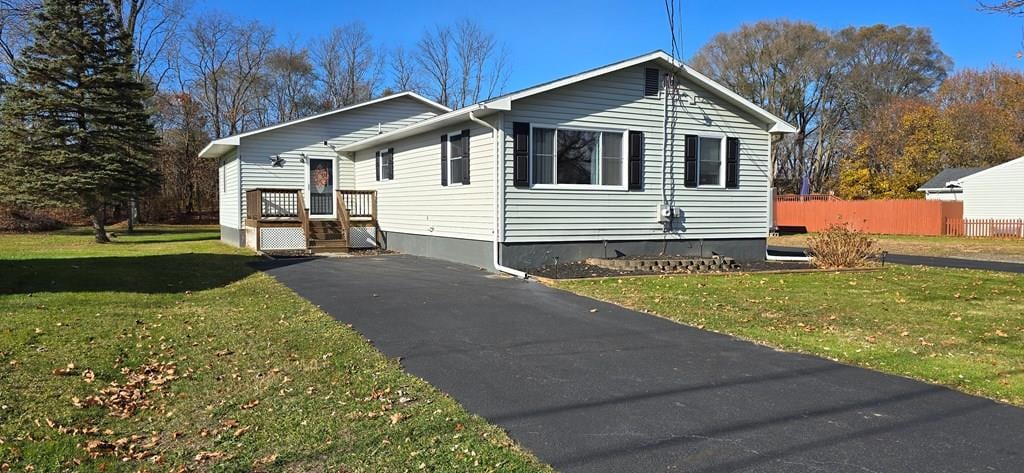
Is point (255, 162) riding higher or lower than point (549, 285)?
higher

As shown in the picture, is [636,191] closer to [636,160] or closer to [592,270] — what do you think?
[636,160]

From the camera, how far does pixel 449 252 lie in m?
15.4

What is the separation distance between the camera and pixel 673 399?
5.03 metres

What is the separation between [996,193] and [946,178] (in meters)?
5.63

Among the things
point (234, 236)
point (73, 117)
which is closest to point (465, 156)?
point (234, 236)

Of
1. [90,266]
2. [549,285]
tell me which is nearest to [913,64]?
[549,285]

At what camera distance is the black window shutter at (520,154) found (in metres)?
13.1

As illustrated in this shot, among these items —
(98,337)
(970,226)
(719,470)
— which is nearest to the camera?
(719,470)

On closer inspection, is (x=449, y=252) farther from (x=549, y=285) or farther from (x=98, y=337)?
(x=98, y=337)

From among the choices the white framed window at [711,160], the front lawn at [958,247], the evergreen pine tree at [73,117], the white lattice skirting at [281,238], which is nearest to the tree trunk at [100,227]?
the evergreen pine tree at [73,117]

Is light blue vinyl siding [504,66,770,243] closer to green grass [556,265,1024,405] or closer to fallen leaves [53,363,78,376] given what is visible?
green grass [556,265,1024,405]

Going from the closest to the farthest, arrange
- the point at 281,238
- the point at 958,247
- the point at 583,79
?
the point at 583,79, the point at 281,238, the point at 958,247

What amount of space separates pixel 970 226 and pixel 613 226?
22.3 meters

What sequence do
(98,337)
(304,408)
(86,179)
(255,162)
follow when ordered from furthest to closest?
1. (86,179)
2. (255,162)
3. (98,337)
4. (304,408)
